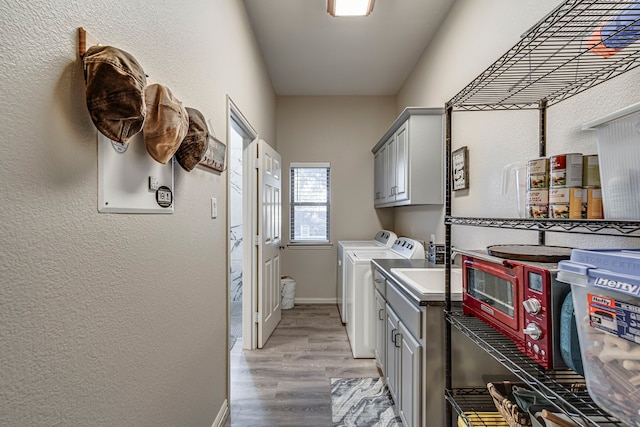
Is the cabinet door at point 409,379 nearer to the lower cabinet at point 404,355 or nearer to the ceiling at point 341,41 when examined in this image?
the lower cabinet at point 404,355

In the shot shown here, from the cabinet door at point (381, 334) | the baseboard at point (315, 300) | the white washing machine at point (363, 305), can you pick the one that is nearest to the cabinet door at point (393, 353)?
the cabinet door at point (381, 334)

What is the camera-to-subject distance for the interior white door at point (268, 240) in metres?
3.09

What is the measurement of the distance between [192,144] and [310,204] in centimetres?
339

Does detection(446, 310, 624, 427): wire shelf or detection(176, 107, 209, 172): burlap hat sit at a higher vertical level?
detection(176, 107, 209, 172): burlap hat

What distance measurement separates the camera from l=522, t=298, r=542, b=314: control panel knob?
0.94m

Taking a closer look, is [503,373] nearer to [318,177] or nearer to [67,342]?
[67,342]

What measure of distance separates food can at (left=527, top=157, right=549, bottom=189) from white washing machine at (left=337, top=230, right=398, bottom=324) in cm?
255

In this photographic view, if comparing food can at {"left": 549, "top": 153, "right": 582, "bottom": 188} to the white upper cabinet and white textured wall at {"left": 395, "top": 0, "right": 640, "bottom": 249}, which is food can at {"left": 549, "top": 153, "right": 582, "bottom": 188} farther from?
the white upper cabinet

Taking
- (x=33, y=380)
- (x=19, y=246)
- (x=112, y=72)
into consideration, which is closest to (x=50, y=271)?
(x=19, y=246)

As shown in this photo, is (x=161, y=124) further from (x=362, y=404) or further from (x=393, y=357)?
(x=362, y=404)

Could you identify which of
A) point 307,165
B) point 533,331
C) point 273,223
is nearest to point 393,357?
point 533,331

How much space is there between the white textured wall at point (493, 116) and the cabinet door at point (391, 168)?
0.45 metres

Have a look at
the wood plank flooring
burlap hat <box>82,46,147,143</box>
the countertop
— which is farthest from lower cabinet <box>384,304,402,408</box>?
burlap hat <box>82,46,147,143</box>

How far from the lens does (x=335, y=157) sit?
464 centimetres
